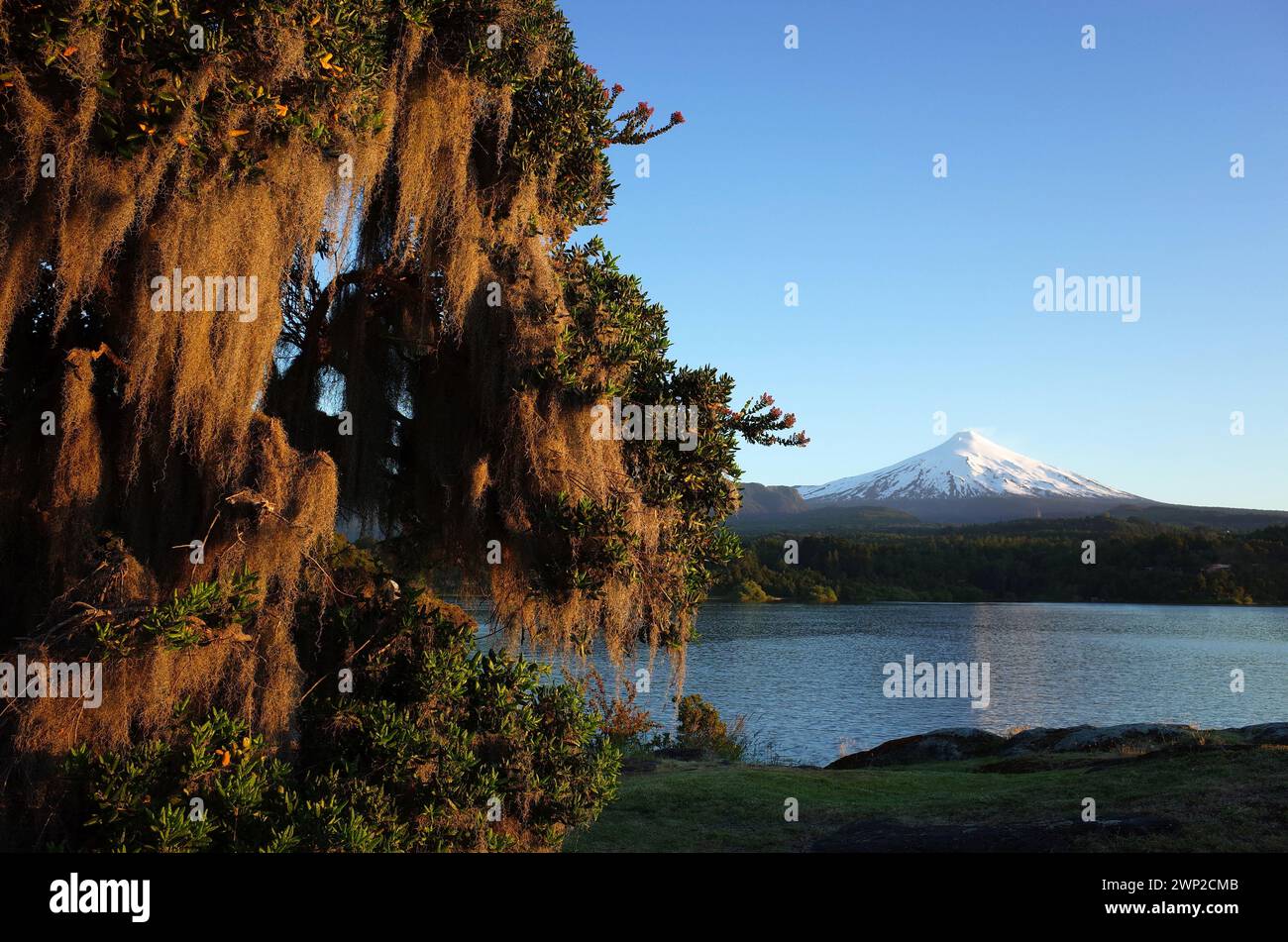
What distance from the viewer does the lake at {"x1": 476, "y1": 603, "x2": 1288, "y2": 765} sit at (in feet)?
78.7

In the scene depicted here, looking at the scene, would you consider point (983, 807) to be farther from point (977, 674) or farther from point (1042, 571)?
point (1042, 571)

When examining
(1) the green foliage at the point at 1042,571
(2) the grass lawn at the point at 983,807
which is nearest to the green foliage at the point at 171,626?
(2) the grass lawn at the point at 983,807

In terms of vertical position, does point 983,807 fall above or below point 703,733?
above

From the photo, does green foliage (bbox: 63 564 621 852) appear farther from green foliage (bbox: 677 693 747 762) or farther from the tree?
green foliage (bbox: 677 693 747 762)

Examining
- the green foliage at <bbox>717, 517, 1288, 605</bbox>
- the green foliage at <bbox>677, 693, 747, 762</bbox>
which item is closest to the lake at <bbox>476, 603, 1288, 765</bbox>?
the green foliage at <bbox>677, 693, 747, 762</bbox>

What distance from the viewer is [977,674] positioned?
34.0 metres

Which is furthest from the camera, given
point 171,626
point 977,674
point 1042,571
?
point 1042,571

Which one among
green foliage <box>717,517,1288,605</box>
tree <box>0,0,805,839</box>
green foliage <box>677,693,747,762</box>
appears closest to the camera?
tree <box>0,0,805,839</box>

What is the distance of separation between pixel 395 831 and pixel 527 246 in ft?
12.6

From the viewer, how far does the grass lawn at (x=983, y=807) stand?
8.02 meters

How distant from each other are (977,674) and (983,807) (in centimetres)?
2584

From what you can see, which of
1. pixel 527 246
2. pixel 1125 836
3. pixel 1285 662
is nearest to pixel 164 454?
pixel 527 246

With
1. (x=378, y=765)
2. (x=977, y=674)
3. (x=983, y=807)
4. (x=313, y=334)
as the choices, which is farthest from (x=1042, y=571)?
(x=378, y=765)

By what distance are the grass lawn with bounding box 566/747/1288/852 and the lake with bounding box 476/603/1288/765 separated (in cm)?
188
